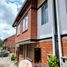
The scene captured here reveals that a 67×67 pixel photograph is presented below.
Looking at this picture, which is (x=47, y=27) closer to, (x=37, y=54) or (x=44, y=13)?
(x=44, y=13)

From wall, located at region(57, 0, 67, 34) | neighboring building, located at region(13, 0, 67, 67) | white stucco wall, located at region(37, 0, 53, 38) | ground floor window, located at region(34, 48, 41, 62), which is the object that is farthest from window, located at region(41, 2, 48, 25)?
wall, located at region(57, 0, 67, 34)

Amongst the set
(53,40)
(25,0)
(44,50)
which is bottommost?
(44,50)

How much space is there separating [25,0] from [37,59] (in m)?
4.69

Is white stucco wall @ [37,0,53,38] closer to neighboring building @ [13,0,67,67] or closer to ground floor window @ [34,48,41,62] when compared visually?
neighboring building @ [13,0,67,67]

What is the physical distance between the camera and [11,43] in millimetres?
52938

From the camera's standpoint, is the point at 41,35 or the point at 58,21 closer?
the point at 58,21

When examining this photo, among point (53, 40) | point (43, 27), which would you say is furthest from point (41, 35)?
point (53, 40)

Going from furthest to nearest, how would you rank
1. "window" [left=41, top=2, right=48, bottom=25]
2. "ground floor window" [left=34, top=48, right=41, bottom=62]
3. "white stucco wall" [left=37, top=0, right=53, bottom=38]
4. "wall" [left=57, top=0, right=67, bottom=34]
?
"ground floor window" [left=34, top=48, right=41, bottom=62] → "window" [left=41, top=2, right=48, bottom=25] → "white stucco wall" [left=37, top=0, right=53, bottom=38] → "wall" [left=57, top=0, right=67, bottom=34]

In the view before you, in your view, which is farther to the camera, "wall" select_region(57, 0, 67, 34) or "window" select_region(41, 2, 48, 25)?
"window" select_region(41, 2, 48, 25)

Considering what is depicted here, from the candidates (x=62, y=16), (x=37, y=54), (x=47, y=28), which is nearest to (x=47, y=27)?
(x=47, y=28)

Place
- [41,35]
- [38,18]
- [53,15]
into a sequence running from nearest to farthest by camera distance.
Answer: [53,15], [41,35], [38,18]

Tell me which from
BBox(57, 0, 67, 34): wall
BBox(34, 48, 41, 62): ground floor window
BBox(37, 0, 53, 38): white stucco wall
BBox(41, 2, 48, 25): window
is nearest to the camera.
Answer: BBox(57, 0, 67, 34): wall

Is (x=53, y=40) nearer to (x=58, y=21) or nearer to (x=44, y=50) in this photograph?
A: (x=58, y=21)

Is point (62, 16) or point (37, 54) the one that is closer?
point (62, 16)
